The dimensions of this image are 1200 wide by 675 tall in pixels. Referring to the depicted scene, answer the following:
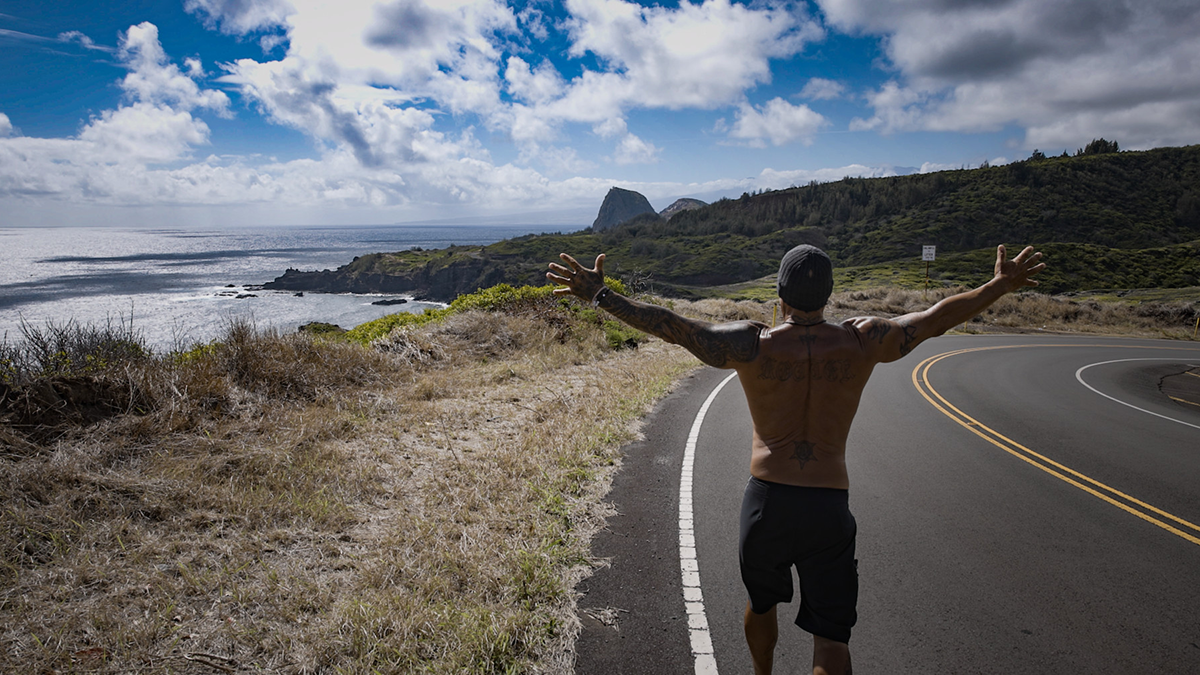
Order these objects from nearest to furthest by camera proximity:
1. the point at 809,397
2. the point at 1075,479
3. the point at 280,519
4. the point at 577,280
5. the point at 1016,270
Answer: the point at 809,397, the point at 1016,270, the point at 577,280, the point at 280,519, the point at 1075,479

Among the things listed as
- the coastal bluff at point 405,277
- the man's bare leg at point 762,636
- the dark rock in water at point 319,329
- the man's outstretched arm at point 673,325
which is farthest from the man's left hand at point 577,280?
the coastal bluff at point 405,277

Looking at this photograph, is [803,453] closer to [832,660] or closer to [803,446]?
[803,446]

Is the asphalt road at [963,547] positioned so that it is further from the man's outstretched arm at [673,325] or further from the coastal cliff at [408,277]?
the coastal cliff at [408,277]

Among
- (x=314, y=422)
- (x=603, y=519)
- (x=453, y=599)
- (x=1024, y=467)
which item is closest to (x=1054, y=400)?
(x=1024, y=467)

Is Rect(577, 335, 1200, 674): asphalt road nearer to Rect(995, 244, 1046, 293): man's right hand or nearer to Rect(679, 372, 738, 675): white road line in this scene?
Rect(679, 372, 738, 675): white road line

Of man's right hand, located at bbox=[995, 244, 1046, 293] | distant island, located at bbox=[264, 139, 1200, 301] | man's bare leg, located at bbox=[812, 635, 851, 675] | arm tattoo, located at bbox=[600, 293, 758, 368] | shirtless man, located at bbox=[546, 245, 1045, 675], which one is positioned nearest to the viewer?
man's bare leg, located at bbox=[812, 635, 851, 675]

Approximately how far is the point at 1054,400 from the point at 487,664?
1269 centimetres

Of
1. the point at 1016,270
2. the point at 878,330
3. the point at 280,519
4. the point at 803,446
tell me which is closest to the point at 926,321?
the point at 878,330

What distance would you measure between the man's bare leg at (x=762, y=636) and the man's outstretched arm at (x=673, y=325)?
126cm

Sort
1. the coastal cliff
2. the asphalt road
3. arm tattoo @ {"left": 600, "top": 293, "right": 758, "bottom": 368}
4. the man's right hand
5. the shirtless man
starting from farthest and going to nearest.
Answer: the coastal cliff, the asphalt road, the man's right hand, arm tattoo @ {"left": 600, "top": 293, "right": 758, "bottom": 368}, the shirtless man

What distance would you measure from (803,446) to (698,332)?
77 centimetres

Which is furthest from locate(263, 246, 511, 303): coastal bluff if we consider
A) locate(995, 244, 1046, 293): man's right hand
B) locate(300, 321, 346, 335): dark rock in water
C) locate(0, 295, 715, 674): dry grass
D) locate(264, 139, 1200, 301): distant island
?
locate(995, 244, 1046, 293): man's right hand

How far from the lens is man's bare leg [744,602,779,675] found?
271cm

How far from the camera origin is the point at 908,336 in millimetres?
2844
